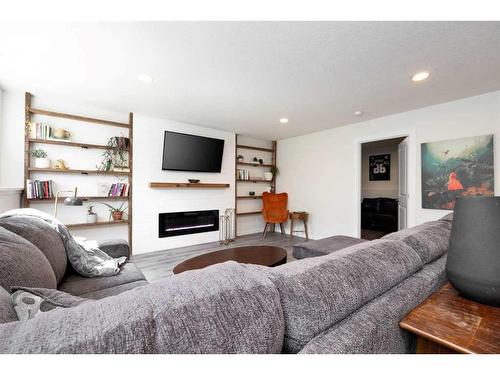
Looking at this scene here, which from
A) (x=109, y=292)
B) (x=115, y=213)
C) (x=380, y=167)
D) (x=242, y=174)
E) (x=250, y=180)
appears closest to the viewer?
(x=109, y=292)

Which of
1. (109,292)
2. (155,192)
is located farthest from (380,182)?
(109,292)

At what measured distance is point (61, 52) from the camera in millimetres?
1889

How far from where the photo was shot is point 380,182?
6.06m

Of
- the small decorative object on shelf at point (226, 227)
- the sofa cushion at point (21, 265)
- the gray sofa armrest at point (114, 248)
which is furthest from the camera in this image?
the small decorative object on shelf at point (226, 227)

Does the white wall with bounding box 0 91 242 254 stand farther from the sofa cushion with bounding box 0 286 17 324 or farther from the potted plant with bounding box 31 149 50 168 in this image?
the sofa cushion with bounding box 0 286 17 324

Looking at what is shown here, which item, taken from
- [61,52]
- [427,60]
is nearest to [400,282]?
[427,60]

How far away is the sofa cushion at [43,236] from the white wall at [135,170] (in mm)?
1704

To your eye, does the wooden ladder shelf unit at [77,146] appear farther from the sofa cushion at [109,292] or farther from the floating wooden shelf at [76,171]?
the sofa cushion at [109,292]

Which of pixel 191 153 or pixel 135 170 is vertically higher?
pixel 191 153

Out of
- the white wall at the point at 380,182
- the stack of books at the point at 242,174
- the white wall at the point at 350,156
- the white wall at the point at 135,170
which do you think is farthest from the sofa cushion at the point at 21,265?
the white wall at the point at 380,182

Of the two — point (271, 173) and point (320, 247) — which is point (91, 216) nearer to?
point (320, 247)

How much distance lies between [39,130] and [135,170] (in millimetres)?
1238

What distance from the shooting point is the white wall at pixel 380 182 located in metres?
5.75
